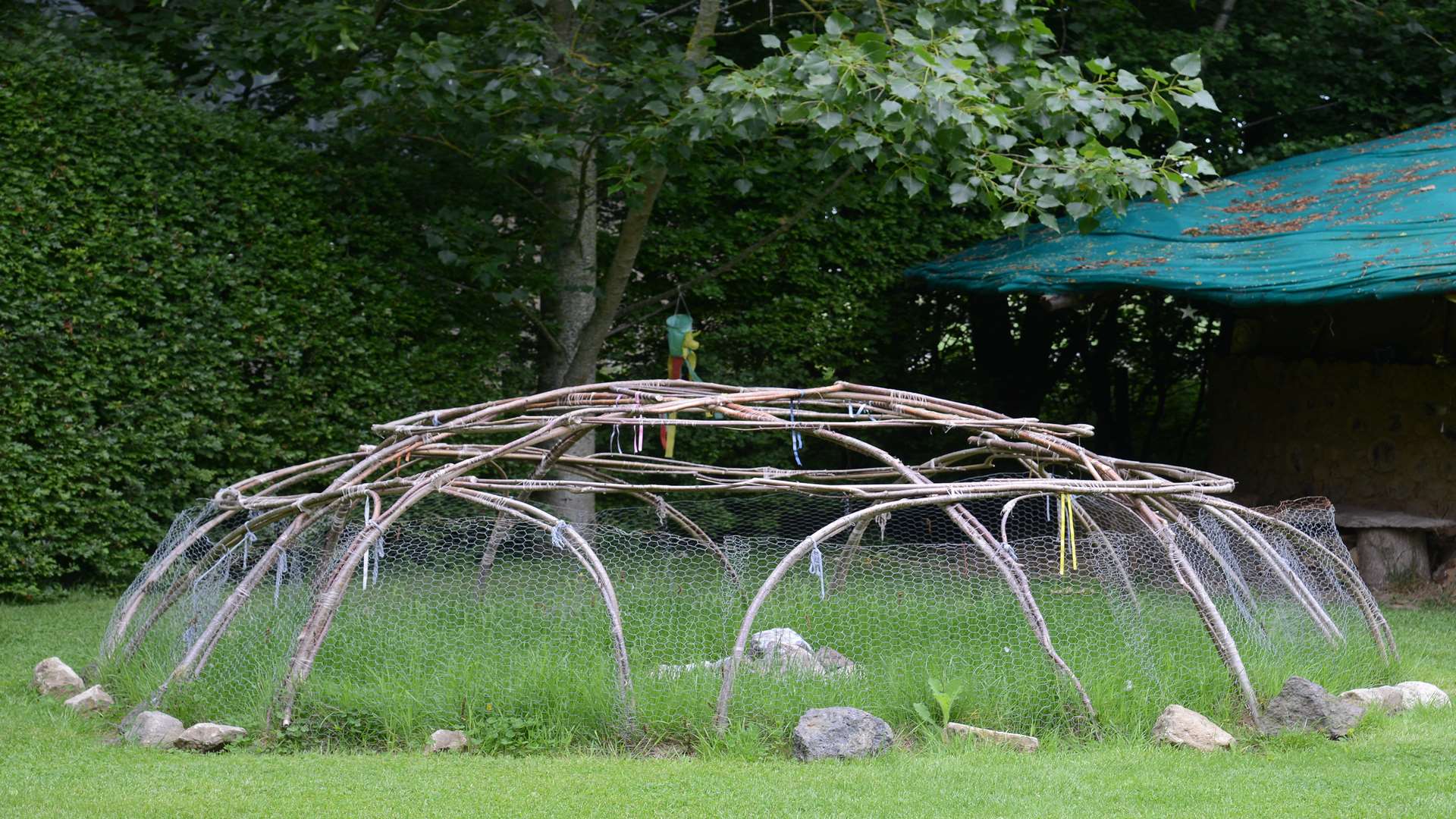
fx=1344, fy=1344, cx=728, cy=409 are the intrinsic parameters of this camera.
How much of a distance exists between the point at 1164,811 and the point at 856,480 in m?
3.69

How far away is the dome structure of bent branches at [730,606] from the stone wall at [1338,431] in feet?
9.59

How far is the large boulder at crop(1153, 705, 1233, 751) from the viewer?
4.70 meters

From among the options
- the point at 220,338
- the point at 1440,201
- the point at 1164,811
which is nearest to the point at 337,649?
the point at 1164,811

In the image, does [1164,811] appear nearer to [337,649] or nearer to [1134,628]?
[1134,628]

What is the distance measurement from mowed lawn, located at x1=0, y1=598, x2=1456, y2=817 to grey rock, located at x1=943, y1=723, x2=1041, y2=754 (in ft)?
0.21

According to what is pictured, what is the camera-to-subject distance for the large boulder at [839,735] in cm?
454

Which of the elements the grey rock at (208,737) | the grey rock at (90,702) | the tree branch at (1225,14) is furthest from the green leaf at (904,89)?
the tree branch at (1225,14)

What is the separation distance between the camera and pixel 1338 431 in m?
9.57

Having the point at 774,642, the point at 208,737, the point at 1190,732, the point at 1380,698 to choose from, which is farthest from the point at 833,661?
the point at 208,737

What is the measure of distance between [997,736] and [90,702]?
349 centimetres

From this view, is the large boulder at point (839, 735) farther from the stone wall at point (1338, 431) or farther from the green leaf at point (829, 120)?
the stone wall at point (1338, 431)

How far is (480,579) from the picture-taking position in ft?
19.3

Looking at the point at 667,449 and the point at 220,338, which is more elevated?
the point at 220,338

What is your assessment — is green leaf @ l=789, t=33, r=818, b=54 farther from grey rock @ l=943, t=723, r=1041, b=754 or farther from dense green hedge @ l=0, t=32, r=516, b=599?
grey rock @ l=943, t=723, r=1041, b=754
